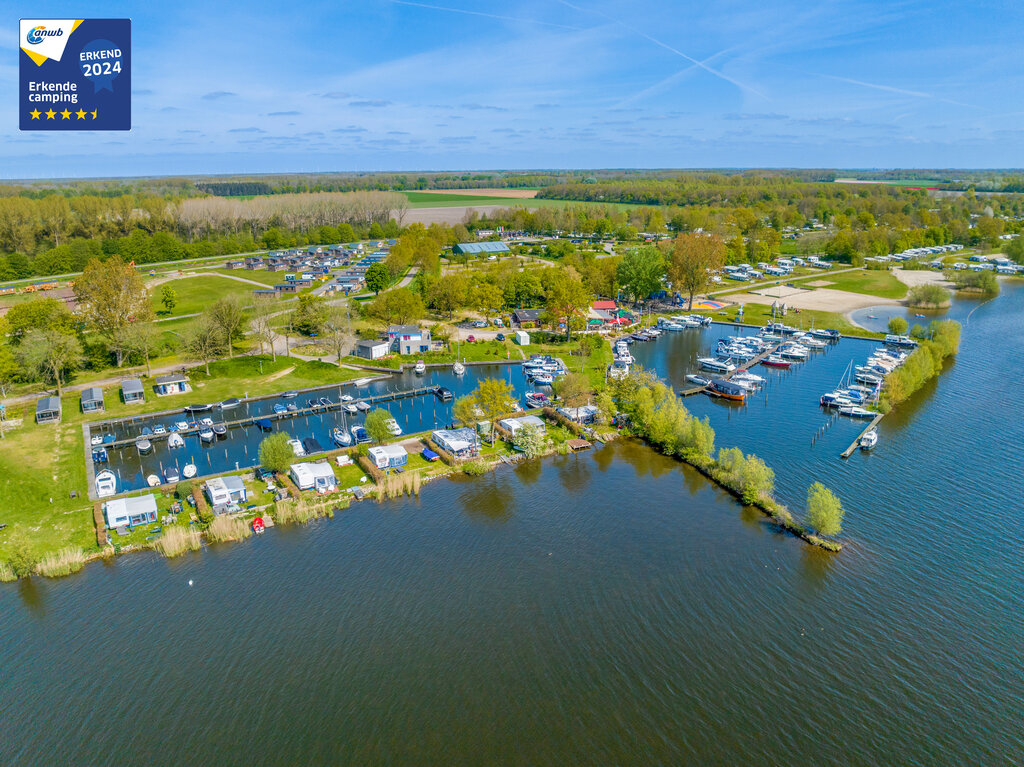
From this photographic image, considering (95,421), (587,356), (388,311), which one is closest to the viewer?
(95,421)

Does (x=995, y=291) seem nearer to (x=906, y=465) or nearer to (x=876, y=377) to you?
(x=876, y=377)

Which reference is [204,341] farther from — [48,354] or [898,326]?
[898,326]

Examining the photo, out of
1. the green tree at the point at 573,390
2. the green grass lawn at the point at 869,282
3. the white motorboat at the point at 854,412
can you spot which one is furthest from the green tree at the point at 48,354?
the green grass lawn at the point at 869,282

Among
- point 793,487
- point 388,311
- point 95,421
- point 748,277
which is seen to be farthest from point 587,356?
point 748,277

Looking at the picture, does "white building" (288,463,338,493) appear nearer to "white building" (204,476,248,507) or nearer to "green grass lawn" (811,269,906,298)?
"white building" (204,476,248,507)

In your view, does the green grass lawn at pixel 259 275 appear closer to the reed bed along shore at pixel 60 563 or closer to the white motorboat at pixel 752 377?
the reed bed along shore at pixel 60 563

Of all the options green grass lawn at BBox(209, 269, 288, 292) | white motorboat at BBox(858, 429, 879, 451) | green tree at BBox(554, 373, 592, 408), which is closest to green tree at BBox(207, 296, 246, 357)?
green tree at BBox(554, 373, 592, 408)
